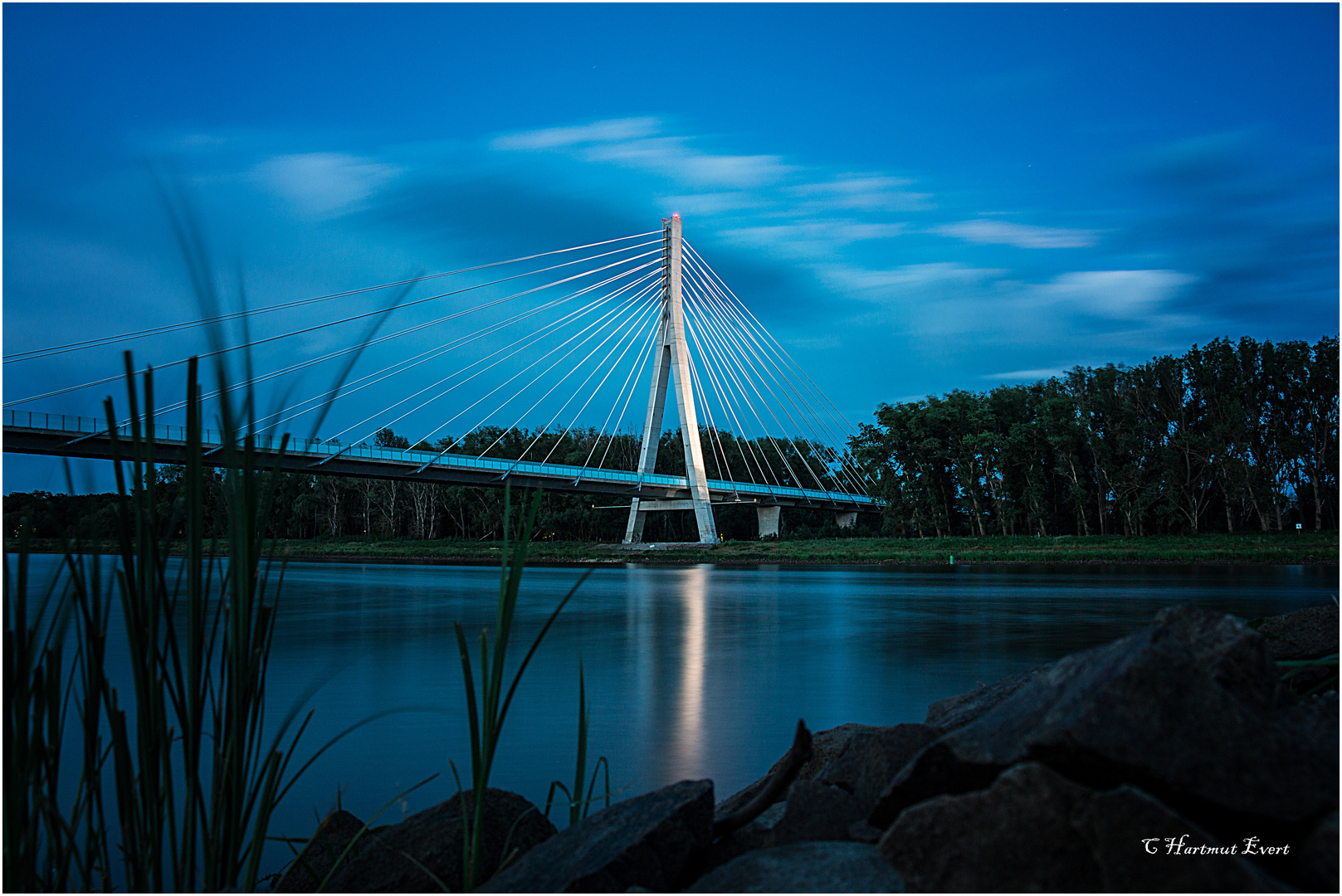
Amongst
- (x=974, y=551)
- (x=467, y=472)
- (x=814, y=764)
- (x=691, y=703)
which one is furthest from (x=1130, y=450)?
(x=814, y=764)

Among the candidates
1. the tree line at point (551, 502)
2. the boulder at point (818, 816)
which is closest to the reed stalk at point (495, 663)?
the boulder at point (818, 816)

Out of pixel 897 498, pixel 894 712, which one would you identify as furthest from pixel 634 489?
pixel 894 712

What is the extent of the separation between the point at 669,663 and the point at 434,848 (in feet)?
24.8

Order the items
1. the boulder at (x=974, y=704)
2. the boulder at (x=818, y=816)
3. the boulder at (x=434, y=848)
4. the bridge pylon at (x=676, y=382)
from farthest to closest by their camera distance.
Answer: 1. the bridge pylon at (x=676, y=382)
2. the boulder at (x=974, y=704)
3. the boulder at (x=434, y=848)
4. the boulder at (x=818, y=816)

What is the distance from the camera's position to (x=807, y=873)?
6.54 ft

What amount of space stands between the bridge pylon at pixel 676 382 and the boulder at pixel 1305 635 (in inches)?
1327

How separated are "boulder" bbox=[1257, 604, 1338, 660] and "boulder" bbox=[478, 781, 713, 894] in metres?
2.16

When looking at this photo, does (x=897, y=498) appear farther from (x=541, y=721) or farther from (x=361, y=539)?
(x=541, y=721)

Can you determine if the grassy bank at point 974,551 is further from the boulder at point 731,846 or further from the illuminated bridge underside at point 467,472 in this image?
the boulder at point 731,846

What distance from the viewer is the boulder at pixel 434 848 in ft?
8.66

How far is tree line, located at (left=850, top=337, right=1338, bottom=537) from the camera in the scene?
39.2m

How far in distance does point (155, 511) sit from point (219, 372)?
15.8 inches

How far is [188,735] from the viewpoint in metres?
1.85

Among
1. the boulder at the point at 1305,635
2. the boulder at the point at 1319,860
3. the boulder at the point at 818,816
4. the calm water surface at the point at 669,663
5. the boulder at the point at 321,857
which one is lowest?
the calm water surface at the point at 669,663
